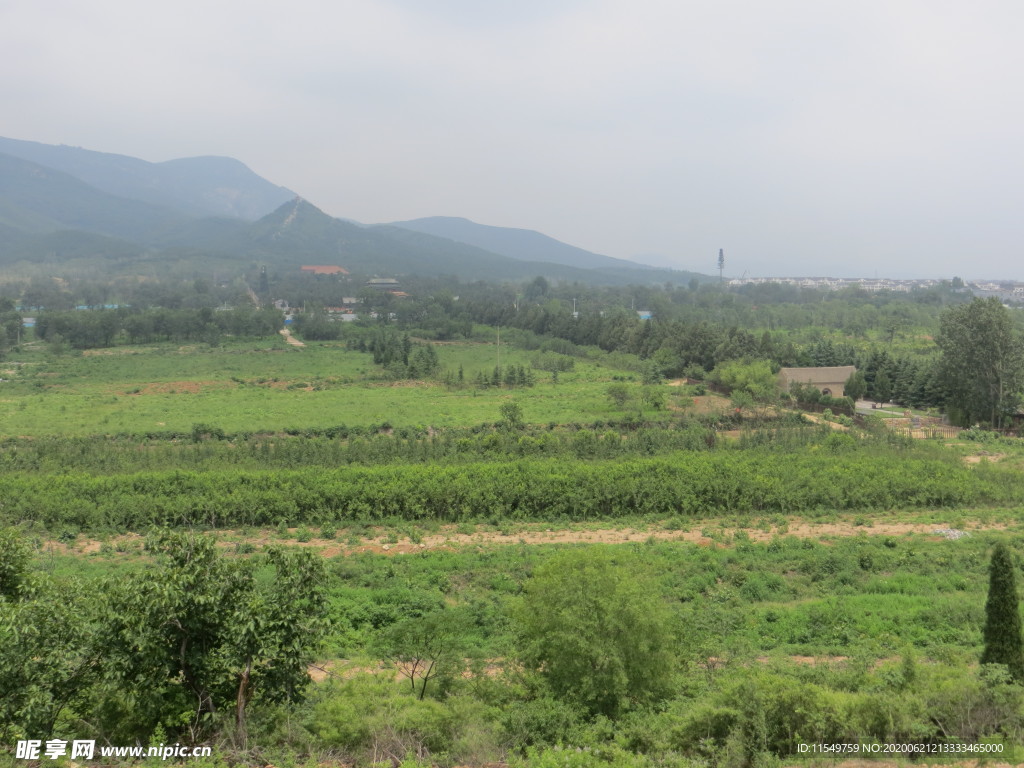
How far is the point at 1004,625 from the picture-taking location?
33.4ft

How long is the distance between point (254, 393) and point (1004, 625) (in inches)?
1591

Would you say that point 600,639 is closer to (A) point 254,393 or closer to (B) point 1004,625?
(B) point 1004,625

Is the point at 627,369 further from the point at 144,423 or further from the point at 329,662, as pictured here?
the point at 329,662

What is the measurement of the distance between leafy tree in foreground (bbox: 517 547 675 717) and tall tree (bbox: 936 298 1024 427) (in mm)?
33083

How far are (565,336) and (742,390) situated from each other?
32.8 metres

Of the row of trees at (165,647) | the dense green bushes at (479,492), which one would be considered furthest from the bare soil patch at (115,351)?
the row of trees at (165,647)

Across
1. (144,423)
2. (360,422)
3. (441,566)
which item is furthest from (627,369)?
(441,566)

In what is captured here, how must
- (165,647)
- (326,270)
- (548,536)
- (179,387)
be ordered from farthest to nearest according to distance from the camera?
(326,270) → (179,387) → (548,536) → (165,647)

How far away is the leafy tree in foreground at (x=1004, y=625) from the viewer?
10016 mm

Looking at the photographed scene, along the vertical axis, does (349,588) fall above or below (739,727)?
below

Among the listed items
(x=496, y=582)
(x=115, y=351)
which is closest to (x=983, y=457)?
(x=496, y=582)

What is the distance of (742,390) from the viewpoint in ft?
130

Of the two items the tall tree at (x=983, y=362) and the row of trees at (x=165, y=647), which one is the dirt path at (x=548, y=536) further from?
the tall tree at (x=983, y=362)

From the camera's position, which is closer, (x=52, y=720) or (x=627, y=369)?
(x=52, y=720)
